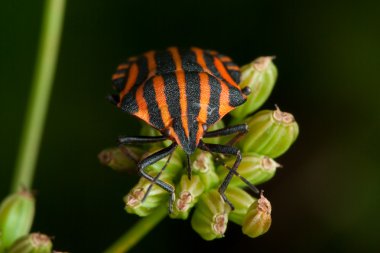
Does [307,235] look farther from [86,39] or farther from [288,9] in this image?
[86,39]

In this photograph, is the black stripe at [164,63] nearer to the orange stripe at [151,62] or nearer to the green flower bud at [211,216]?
the orange stripe at [151,62]

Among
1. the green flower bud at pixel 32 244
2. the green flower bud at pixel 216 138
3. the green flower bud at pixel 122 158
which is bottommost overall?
the green flower bud at pixel 32 244

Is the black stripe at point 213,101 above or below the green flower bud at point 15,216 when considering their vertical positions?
above

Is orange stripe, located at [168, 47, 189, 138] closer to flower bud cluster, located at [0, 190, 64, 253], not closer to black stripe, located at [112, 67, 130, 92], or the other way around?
black stripe, located at [112, 67, 130, 92]

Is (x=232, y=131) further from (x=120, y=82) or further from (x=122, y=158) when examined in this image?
(x=120, y=82)

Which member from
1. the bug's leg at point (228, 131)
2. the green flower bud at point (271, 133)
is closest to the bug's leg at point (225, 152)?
the bug's leg at point (228, 131)

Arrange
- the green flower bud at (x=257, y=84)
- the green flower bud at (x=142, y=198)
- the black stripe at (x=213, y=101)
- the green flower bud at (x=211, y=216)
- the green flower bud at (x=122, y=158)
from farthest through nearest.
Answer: the green flower bud at (x=257, y=84) < the green flower bud at (x=122, y=158) < the black stripe at (x=213, y=101) < the green flower bud at (x=142, y=198) < the green flower bud at (x=211, y=216)

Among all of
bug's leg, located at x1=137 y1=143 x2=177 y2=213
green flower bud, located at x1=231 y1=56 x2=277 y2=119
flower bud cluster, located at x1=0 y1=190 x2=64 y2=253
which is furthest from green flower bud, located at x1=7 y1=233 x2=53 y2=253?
green flower bud, located at x1=231 y1=56 x2=277 y2=119
